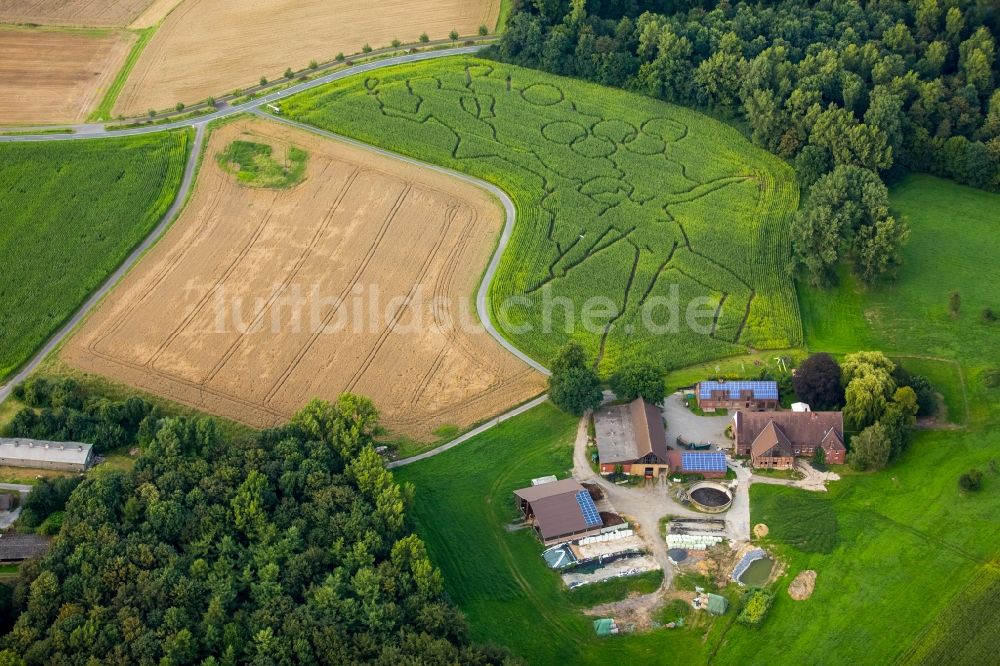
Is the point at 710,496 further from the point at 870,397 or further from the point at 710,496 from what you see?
the point at 870,397

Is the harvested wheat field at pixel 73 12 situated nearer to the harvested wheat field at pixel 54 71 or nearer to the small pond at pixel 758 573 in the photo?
the harvested wheat field at pixel 54 71

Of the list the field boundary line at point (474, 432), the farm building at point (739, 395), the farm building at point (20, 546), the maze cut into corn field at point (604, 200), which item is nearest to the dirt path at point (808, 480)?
the farm building at point (739, 395)

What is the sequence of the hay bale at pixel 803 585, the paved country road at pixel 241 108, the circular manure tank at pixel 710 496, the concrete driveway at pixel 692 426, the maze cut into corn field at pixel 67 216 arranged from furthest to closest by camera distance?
the paved country road at pixel 241 108, the maze cut into corn field at pixel 67 216, the concrete driveway at pixel 692 426, the circular manure tank at pixel 710 496, the hay bale at pixel 803 585

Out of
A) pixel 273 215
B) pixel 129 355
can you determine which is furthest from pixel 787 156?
pixel 129 355

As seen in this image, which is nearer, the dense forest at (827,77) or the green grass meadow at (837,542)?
the green grass meadow at (837,542)

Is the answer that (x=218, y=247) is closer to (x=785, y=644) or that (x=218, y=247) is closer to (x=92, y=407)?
(x=92, y=407)

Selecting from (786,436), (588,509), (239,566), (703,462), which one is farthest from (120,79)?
(786,436)

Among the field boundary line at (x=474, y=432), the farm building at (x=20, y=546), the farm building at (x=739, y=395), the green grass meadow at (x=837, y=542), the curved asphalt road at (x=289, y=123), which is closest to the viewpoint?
the green grass meadow at (x=837, y=542)
